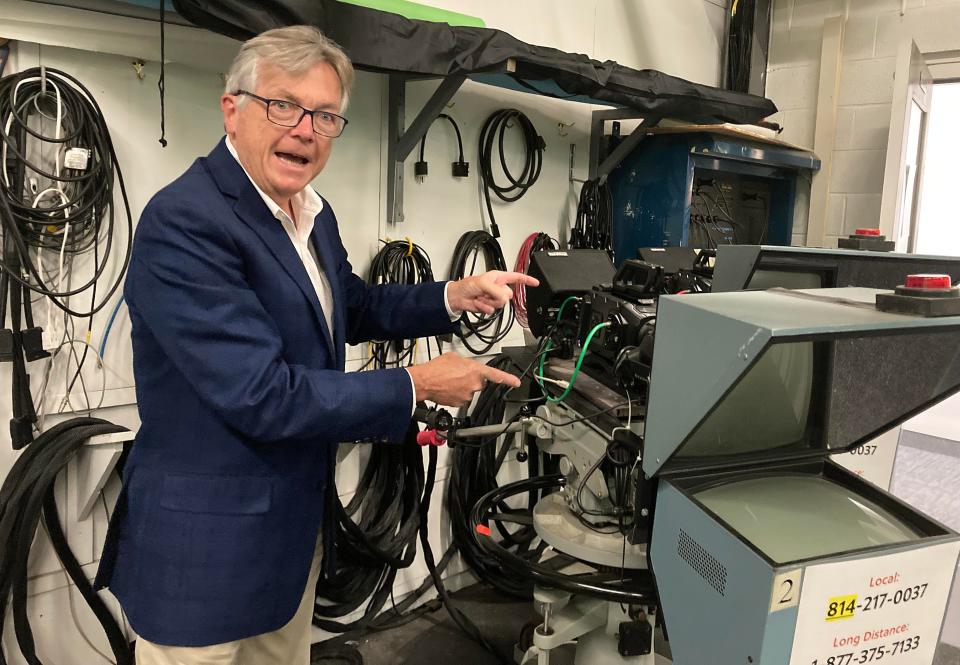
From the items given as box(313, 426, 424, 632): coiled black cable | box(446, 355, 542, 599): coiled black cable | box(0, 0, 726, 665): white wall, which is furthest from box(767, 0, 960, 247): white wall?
box(313, 426, 424, 632): coiled black cable

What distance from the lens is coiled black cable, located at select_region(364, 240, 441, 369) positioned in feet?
7.74

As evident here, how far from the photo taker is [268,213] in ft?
4.15

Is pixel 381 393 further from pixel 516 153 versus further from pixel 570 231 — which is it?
pixel 570 231

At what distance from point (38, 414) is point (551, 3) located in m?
2.44

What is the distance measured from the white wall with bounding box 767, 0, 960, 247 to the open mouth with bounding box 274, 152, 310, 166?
327 centimetres

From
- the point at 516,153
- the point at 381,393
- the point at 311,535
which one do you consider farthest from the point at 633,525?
the point at 516,153

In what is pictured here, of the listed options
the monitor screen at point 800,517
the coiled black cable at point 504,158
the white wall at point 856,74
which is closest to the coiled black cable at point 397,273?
the coiled black cable at point 504,158

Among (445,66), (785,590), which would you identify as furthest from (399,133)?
(785,590)

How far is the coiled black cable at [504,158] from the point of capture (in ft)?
8.81

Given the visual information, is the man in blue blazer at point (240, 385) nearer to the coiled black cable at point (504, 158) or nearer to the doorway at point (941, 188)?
the coiled black cable at point (504, 158)

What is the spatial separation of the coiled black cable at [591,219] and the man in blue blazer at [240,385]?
1.81 metres

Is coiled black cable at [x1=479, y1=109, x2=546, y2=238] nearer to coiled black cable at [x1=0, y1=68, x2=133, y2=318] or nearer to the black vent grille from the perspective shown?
coiled black cable at [x1=0, y1=68, x2=133, y2=318]

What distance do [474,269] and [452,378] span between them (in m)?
1.59

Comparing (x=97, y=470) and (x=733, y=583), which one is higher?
(x=733, y=583)
